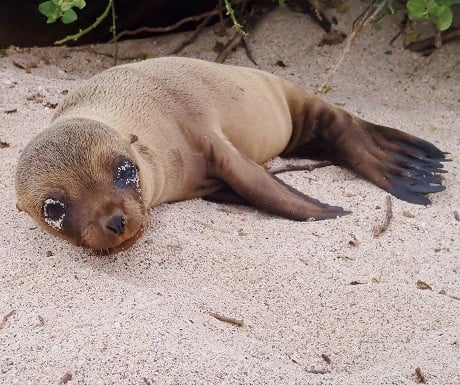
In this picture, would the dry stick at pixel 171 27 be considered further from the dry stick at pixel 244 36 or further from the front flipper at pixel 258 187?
the front flipper at pixel 258 187

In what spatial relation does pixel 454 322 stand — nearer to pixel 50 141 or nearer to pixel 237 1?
pixel 50 141

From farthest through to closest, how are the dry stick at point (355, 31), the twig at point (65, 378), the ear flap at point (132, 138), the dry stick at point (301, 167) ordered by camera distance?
1. the dry stick at point (355, 31)
2. the dry stick at point (301, 167)
3. the ear flap at point (132, 138)
4. the twig at point (65, 378)

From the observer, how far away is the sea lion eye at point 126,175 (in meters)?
2.81

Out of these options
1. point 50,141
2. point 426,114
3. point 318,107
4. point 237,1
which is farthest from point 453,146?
point 50,141

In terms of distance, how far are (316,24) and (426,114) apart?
1204 mm

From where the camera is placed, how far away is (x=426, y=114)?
473 centimetres

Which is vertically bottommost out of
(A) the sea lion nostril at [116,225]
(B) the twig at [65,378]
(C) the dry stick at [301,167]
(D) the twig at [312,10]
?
(C) the dry stick at [301,167]

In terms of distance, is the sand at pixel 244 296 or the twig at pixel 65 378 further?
the sand at pixel 244 296

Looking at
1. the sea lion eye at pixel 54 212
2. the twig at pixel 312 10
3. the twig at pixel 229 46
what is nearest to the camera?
the sea lion eye at pixel 54 212

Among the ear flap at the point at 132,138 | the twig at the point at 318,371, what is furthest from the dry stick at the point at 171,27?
the twig at the point at 318,371

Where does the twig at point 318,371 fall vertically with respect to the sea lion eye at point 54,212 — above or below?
above

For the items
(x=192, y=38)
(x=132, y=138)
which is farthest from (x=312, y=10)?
(x=132, y=138)

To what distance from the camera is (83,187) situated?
2.72 meters

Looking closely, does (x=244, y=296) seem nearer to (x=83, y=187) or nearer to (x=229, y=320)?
(x=229, y=320)
